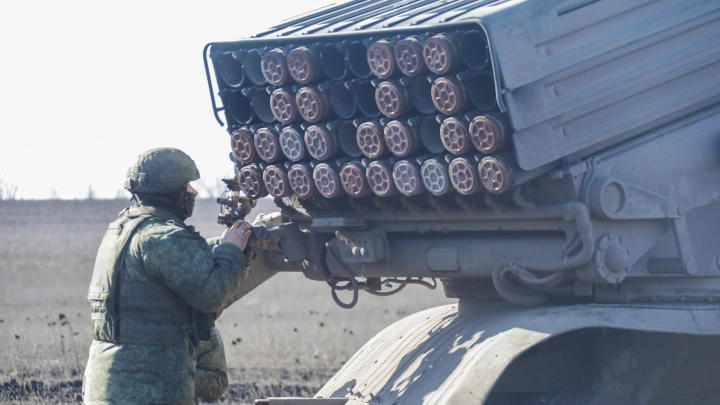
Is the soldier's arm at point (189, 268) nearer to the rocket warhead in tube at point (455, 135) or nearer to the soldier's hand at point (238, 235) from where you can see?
the soldier's hand at point (238, 235)

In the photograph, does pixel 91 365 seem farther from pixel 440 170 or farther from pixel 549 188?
pixel 549 188

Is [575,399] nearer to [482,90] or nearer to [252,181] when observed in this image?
[482,90]

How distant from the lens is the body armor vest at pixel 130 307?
4.93 meters

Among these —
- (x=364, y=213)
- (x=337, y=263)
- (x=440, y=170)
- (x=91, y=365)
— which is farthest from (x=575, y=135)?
(x=91, y=365)

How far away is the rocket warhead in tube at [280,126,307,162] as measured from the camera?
552 cm

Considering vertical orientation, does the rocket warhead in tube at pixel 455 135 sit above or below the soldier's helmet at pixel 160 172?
below

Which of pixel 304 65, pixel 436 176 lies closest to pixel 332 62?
pixel 304 65

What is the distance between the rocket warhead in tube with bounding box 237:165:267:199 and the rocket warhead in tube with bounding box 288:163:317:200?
0.26 m

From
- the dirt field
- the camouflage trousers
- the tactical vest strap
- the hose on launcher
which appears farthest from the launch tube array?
the dirt field

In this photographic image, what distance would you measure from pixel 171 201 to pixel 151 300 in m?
0.54

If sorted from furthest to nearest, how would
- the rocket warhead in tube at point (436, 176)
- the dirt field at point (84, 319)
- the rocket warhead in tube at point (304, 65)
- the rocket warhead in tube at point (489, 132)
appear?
the dirt field at point (84, 319) < the rocket warhead in tube at point (304, 65) < the rocket warhead in tube at point (436, 176) < the rocket warhead in tube at point (489, 132)

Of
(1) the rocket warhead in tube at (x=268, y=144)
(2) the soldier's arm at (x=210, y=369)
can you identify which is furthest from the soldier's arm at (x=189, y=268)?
(1) the rocket warhead in tube at (x=268, y=144)

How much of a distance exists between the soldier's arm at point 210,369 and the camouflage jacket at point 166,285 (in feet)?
1.20

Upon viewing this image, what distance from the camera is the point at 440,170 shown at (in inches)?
197
